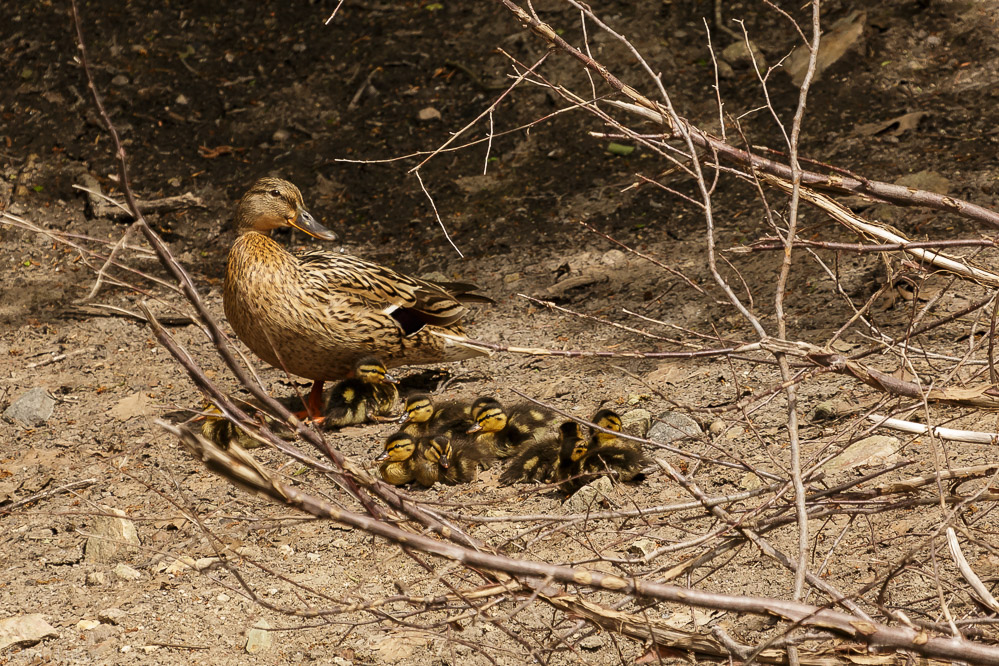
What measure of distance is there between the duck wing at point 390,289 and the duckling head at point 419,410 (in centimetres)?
47

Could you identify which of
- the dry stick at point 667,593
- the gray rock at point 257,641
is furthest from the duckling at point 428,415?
the dry stick at point 667,593

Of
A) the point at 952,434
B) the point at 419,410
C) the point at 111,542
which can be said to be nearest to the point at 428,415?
the point at 419,410

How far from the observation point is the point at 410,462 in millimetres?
4633

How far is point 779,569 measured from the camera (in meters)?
3.58

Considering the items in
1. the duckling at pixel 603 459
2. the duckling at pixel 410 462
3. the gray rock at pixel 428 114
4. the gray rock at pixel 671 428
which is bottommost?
the duckling at pixel 410 462

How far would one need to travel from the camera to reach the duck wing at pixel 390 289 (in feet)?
17.3

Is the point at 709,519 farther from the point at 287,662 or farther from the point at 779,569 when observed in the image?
the point at 287,662

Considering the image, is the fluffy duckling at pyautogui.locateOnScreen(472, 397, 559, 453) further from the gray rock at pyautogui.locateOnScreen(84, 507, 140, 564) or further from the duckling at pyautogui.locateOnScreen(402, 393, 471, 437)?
the gray rock at pyautogui.locateOnScreen(84, 507, 140, 564)

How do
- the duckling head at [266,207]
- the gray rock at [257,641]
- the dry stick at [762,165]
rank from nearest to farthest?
the dry stick at [762,165], the gray rock at [257,641], the duckling head at [266,207]

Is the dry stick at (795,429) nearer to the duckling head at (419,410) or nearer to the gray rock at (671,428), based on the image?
the gray rock at (671,428)

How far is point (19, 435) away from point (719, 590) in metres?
3.58

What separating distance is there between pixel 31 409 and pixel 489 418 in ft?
7.97

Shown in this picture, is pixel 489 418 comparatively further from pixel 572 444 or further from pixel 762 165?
pixel 762 165

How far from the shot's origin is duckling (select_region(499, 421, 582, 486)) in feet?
14.6
